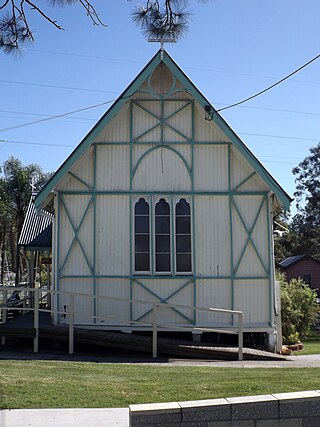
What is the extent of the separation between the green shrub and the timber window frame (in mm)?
5558

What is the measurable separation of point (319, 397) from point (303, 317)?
15.7m

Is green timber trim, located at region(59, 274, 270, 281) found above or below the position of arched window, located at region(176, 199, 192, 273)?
below

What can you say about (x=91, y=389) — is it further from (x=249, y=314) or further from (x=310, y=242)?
(x=310, y=242)

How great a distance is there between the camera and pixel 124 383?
908 cm

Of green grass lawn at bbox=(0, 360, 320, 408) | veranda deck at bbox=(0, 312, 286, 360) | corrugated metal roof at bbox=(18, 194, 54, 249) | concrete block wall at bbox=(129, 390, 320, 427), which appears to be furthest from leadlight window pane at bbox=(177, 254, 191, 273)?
concrete block wall at bbox=(129, 390, 320, 427)

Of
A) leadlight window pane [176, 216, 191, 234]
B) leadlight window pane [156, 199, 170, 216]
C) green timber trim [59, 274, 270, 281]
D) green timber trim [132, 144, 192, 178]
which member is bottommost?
green timber trim [59, 274, 270, 281]

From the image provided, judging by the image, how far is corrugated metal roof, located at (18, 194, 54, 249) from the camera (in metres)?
19.5

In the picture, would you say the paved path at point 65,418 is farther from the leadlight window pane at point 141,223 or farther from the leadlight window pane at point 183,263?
the leadlight window pane at point 141,223

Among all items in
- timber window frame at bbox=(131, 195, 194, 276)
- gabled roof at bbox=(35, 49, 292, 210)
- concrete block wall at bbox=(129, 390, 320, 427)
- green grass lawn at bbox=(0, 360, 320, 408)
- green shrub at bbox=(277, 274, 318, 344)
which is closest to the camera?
concrete block wall at bbox=(129, 390, 320, 427)

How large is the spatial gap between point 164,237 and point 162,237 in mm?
52

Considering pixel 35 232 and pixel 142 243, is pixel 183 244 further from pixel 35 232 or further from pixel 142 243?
pixel 35 232

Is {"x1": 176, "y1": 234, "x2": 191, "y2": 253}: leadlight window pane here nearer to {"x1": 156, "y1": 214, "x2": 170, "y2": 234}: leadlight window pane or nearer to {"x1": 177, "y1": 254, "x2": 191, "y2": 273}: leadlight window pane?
{"x1": 177, "y1": 254, "x2": 191, "y2": 273}: leadlight window pane

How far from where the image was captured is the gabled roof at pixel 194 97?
565 inches

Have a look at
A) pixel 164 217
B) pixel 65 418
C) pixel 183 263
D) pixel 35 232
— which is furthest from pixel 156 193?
pixel 65 418
